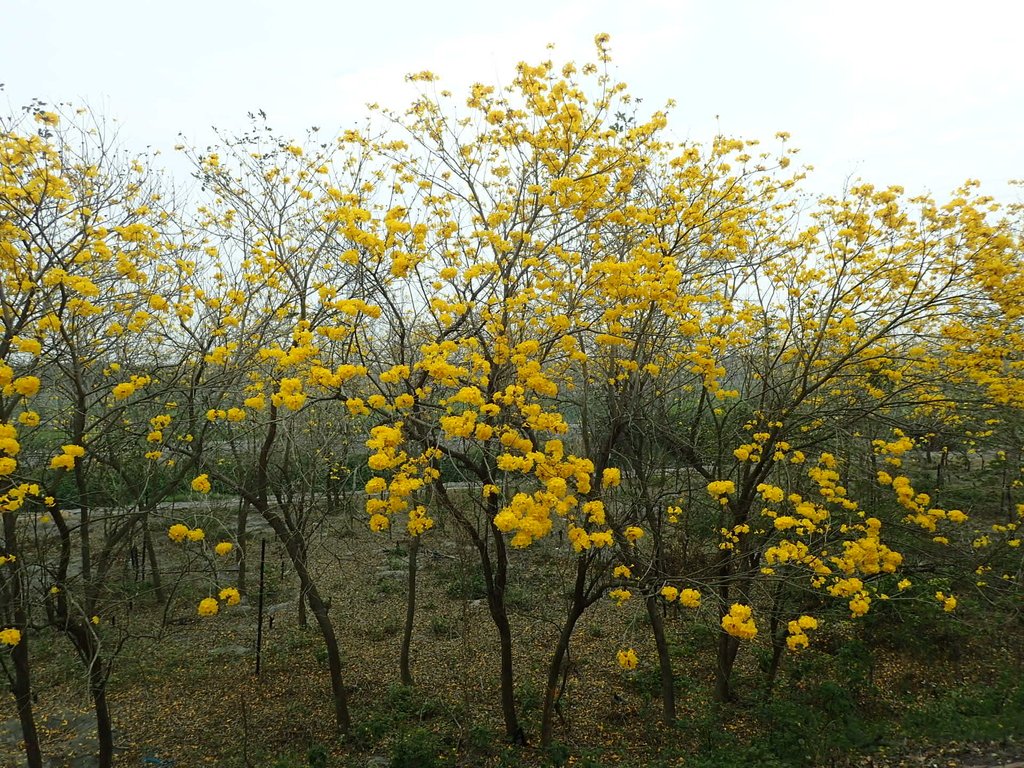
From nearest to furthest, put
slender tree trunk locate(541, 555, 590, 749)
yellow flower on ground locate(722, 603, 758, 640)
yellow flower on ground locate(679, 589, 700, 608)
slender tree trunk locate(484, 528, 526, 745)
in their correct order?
1. yellow flower on ground locate(722, 603, 758, 640)
2. yellow flower on ground locate(679, 589, 700, 608)
3. slender tree trunk locate(541, 555, 590, 749)
4. slender tree trunk locate(484, 528, 526, 745)

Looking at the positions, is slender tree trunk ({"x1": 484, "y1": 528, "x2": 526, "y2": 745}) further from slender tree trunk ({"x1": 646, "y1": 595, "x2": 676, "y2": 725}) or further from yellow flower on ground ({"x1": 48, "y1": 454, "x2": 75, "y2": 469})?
yellow flower on ground ({"x1": 48, "y1": 454, "x2": 75, "y2": 469})

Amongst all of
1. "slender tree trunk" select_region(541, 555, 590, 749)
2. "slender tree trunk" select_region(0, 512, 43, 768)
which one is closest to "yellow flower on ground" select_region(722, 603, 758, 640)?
"slender tree trunk" select_region(541, 555, 590, 749)

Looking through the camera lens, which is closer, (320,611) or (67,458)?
(67,458)

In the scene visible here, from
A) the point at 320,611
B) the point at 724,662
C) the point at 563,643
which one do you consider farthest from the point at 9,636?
the point at 724,662

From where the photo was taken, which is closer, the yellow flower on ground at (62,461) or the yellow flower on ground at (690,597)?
the yellow flower on ground at (62,461)

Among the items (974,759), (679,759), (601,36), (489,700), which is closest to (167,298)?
(601,36)

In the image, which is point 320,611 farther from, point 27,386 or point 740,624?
point 740,624

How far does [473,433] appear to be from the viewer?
390 cm

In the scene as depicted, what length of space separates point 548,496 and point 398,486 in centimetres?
98

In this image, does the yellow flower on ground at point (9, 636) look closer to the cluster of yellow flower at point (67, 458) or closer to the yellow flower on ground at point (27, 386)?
the cluster of yellow flower at point (67, 458)

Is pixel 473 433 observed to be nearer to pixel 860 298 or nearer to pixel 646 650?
pixel 860 298

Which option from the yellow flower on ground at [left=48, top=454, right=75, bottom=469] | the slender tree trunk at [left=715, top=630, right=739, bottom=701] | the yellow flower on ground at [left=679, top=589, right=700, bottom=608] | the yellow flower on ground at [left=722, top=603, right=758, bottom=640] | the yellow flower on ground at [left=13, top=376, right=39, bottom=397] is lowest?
the slender tree trunk at [left=715, top=630, right=739, bottom=701]

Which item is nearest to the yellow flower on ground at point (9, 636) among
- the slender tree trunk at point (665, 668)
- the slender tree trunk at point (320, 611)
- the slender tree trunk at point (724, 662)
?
the slender tree trunk at point (320, 611)

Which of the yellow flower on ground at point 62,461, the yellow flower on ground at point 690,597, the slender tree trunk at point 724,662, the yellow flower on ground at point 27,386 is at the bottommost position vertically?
the slender tree trunk at point 724,662
